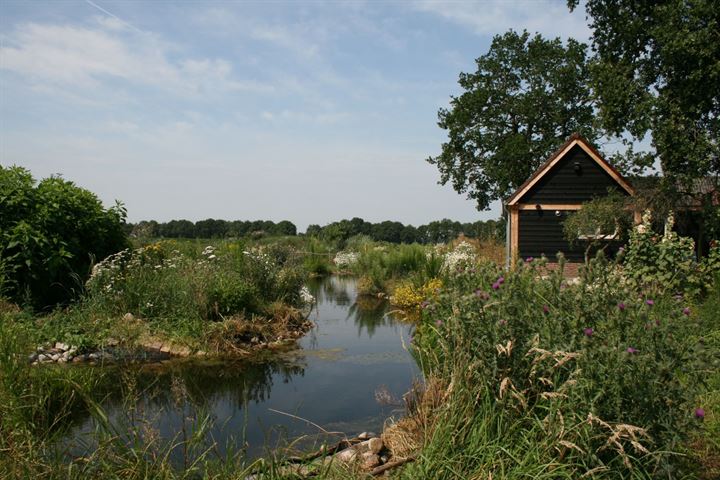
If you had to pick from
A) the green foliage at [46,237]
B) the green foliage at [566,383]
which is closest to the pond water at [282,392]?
the green foliage at [566,383]

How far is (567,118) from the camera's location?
84.1 ft

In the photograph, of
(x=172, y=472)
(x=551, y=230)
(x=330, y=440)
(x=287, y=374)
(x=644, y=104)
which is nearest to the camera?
(x=172, y=472)

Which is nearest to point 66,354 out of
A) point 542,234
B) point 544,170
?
point 544,170

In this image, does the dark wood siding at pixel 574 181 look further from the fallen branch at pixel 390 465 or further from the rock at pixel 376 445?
the fallen branch at pixel 390 465

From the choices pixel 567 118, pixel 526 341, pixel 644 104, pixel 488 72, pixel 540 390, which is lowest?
pixel 540 390

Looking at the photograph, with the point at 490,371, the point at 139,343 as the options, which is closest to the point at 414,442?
the point at 490,371

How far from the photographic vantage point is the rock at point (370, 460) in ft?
12.5

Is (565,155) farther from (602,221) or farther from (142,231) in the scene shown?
(142,231)

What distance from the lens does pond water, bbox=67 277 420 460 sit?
4715 mm

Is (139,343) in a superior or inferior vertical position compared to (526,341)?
inferior

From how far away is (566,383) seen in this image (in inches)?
116

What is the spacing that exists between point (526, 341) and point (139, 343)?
19.6 ft

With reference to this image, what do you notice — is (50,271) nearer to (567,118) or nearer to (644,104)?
(644,104)

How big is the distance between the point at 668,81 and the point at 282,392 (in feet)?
37.6
